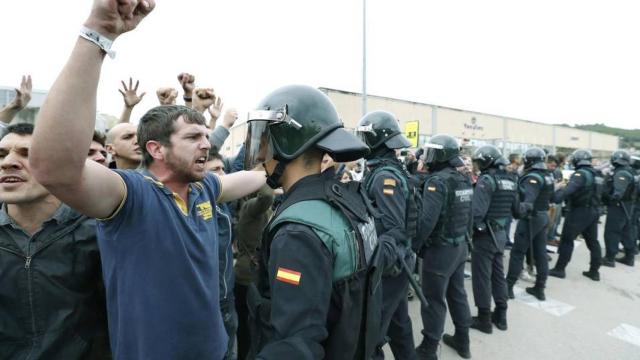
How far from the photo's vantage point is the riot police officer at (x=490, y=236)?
A: 15.2 feet

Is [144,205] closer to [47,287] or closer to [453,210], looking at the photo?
[47,287]

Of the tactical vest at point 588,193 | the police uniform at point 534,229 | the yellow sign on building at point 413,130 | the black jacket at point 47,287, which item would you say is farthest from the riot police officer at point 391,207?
the yellow sign on building at point 413,130

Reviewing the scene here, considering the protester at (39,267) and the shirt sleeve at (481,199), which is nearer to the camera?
the protester at (39,267)

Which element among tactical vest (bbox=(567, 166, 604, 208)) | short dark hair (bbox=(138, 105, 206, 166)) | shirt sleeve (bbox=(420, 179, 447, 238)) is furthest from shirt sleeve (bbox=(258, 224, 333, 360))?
tactical vest (bbox=(567, 166, 604, 208))

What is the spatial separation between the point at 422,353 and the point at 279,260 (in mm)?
3201

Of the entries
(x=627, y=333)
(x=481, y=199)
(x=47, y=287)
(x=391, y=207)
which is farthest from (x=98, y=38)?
(x=627, y=333)

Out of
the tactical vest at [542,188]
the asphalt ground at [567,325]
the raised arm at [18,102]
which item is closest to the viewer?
the raised arm at [18,102]

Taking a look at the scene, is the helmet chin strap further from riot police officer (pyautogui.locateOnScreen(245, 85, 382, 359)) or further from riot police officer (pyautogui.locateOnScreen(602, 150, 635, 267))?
riot police officer (pyautogui.locateOnScreen(602, 150, 635, 267))

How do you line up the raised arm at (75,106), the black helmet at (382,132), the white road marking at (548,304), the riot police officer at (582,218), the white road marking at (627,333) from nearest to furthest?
the raised arm at (75,106) → the black helmet at (382,132) → the white road marking at (627,333) → the white road marking at (548,304) → the riot police officer at (582,218)

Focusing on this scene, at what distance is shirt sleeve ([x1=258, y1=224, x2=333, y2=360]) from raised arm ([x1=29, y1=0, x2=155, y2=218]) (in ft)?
2.33

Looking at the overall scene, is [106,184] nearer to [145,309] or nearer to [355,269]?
[145,309]

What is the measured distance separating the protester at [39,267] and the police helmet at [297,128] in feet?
3.22

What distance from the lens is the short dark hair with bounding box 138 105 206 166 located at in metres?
1.86

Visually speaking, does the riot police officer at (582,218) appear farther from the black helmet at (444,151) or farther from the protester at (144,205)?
the protester at (144,205)
